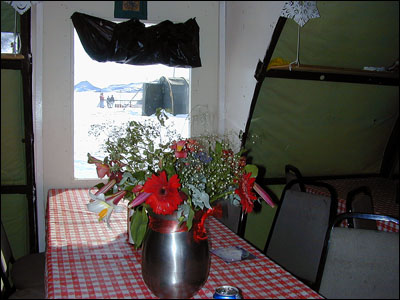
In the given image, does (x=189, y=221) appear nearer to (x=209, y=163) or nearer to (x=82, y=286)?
(x=209, y=163)

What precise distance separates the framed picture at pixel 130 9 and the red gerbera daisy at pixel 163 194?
2443 mm

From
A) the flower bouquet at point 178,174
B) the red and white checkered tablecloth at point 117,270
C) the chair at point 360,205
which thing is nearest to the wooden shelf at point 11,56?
the red and white checkered tablecloth at point 117,270

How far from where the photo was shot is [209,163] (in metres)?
1.30

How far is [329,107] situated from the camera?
3525 mm

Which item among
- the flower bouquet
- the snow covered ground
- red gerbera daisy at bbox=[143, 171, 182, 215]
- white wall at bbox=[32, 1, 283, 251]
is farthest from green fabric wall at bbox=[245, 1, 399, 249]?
red gerbera daisy at bbox=[143, 171, 182, 215]

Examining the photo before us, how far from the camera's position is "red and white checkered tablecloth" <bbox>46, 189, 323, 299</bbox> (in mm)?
1358

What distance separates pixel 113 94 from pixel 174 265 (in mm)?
2362

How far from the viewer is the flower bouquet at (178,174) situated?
1268 millimetres

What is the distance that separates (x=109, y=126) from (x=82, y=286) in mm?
541

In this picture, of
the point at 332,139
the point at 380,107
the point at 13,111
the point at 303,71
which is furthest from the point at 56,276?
the point at 380,107

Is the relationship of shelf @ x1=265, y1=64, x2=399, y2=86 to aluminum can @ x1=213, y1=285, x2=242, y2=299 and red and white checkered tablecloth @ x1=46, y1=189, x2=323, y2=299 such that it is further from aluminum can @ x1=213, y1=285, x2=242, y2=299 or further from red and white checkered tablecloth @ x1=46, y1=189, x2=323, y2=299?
aluminum can @ x1=213, y1=285, x2=242, y2=299

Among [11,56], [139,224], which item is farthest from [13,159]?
[139,224]

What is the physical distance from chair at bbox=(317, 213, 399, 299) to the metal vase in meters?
0.60

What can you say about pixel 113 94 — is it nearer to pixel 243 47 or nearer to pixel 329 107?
pixel 243 47
